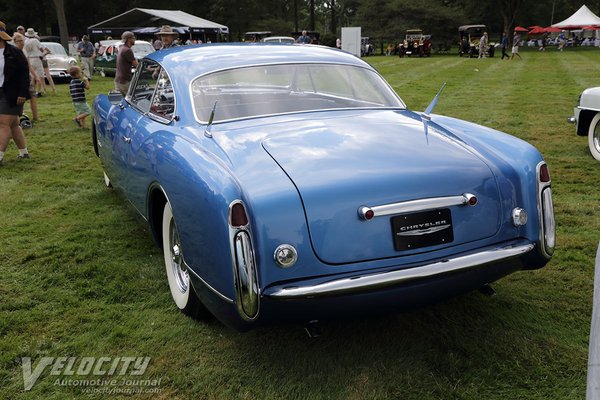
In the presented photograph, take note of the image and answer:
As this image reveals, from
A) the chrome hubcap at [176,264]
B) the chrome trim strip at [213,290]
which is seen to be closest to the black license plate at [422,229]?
the chrome trim strip at [213,290]

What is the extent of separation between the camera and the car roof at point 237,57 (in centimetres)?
386

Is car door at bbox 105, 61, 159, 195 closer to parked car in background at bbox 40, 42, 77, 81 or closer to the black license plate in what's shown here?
the black license plate

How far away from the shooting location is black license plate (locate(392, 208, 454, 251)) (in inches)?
100

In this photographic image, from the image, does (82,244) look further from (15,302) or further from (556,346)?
(556,346)

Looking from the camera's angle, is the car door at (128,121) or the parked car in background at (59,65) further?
the parked car in background at (59,65)

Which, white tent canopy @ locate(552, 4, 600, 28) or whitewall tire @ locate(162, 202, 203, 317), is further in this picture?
white tent canopy @ locate(552, 4, 600, 28)

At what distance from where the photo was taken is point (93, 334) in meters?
3.16

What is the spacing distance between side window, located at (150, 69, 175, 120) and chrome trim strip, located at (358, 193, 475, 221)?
5.73 ft

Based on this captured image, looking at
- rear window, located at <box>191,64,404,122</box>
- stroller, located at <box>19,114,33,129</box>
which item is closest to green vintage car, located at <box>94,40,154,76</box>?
stroller, located at <box>19,114,33,129</box>

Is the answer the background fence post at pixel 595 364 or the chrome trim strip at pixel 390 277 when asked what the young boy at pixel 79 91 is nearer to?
the chrome trim strip at pixel 390 277

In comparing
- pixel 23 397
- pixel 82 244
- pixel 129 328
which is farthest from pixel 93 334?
pixel 82 244

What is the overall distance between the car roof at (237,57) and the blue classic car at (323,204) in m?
0.11

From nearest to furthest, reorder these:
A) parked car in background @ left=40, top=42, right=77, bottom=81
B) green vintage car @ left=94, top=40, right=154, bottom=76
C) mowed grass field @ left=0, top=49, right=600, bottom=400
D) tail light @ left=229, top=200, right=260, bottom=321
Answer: tail light @ left=229, top=200, right=260, bottom=321 → mowed grass field @ left=0, top=49, right=600, bottom=400 → parked car in background @ left=40, top=42, right=77, bottom=81 → green vintage car @ left=94, top=40, right=154, bottom=76

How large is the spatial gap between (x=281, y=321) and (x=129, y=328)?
118 centimetres
